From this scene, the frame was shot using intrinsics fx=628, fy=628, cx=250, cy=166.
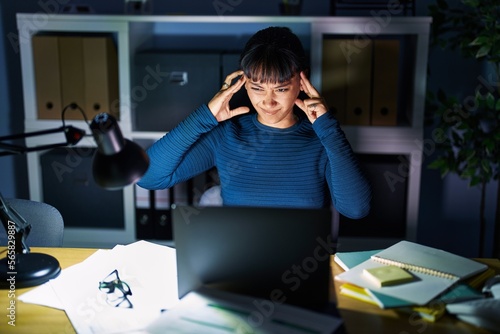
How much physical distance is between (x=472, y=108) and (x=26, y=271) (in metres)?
2.19

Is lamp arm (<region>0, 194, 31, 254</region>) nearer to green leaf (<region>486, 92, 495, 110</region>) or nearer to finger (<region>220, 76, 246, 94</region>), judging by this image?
finger (<region>220, 76, 246, 94</region>)

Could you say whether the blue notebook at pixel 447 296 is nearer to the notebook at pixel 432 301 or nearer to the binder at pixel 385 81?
the notebook at pixel 432 301

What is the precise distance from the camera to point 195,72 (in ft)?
8.88

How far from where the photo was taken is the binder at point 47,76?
8.99 ft

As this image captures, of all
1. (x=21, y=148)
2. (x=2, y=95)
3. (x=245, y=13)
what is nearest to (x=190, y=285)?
(x=21, y=148)

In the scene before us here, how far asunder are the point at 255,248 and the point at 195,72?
157 cm

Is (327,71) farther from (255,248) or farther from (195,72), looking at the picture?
(255,248)

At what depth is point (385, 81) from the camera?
267 centimetres

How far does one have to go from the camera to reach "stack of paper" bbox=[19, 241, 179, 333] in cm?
133

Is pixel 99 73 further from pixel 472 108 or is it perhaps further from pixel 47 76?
pixel 472 108

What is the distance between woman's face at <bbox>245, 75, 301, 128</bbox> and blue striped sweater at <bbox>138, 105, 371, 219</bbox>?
0.10 metres

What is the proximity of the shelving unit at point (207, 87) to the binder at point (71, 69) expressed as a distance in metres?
0.07

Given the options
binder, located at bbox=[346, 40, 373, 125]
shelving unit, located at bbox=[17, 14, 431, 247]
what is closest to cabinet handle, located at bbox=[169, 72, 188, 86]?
shelving unit, located at bbox=[17, 14, 431, 247]

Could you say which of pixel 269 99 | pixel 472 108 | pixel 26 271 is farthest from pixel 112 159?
pixel 472 108
